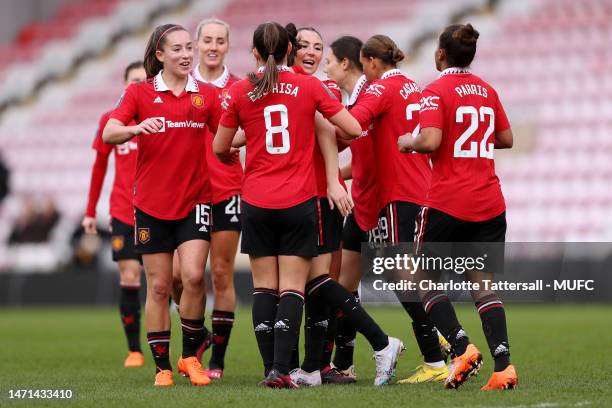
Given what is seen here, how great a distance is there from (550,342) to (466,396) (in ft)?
15.1

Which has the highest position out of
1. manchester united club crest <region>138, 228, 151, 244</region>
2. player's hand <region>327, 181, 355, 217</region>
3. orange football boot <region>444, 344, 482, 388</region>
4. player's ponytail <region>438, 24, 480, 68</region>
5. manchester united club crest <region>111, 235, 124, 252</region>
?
player's ponytail <region>438, 24, 480, 68</region>

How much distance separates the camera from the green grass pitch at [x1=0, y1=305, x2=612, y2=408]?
5613 millimetres

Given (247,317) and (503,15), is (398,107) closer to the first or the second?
(247,317)

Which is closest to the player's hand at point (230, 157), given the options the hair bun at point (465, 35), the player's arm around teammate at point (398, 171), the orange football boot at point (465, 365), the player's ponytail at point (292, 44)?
the player's ponytail at point (292, 44)

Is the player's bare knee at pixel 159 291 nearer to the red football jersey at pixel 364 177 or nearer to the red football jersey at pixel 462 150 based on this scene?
the red football jersey at pixel 364 177

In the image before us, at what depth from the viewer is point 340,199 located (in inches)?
245

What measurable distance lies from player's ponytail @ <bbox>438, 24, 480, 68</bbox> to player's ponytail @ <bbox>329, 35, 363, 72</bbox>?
92cm

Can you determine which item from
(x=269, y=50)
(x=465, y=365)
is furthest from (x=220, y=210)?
(x=465, y=365)

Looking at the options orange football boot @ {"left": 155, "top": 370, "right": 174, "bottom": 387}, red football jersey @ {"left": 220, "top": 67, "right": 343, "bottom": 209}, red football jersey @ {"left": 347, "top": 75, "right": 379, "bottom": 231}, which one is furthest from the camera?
A: red football jersey @ {"left": 347, "top": 75, "right": 379, "bottom": 231}

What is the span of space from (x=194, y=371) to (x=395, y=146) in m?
1.78

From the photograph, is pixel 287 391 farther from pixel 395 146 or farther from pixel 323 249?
pixel 395 146

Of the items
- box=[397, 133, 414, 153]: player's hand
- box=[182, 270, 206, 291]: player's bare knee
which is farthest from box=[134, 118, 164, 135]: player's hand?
box=[397, 133, 414, 153]: player's hand

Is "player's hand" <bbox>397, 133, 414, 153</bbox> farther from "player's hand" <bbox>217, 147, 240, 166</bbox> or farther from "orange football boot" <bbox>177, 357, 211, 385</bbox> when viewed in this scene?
"orange football boot" <bbox>177, 357, 211, 385</bbox>

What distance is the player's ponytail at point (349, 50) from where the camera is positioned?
702 centimetres
